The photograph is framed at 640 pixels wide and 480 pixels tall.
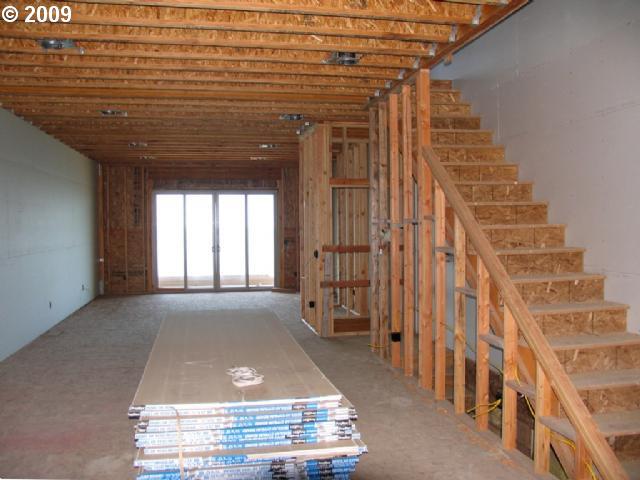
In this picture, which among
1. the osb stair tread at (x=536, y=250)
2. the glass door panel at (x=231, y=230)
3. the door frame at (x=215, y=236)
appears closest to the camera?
the osb stair tread at (x=536, y=250)

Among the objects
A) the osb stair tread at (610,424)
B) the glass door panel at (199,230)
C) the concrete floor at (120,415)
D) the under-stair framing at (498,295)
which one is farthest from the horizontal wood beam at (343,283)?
the glass door panel at (199,230)

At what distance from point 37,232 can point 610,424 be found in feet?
23.9

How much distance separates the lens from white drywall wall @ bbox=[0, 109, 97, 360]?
685cm

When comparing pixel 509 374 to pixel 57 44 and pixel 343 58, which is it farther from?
pixel 57 44

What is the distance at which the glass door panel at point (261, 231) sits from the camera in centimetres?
1341

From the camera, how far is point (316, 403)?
2.66 meters

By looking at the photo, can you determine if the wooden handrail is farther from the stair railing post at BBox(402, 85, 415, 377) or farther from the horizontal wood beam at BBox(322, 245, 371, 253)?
the horizontal wood beam at BBox(322, 245, 371, 253)

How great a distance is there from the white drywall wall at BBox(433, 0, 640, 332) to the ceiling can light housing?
1913 millimetres

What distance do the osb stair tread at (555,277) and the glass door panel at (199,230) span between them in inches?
372

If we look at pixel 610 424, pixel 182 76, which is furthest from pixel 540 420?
pixel 182 76

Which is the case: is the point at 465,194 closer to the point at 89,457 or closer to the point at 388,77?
the point at 388,77

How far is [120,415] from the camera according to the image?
15.2 feet

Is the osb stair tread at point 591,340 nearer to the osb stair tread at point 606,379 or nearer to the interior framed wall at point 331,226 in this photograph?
the osb stair tread at point 606,379

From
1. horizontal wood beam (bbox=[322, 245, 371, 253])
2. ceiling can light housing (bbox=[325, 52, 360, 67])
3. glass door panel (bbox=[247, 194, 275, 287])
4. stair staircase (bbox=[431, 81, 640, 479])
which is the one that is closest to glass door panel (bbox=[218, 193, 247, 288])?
glass door panel (bbox=[247, 194, 275, 287])
